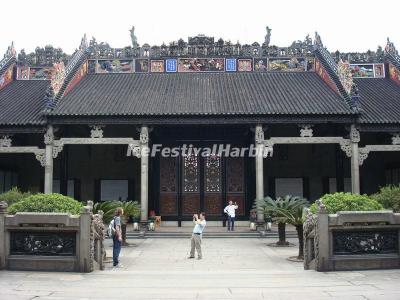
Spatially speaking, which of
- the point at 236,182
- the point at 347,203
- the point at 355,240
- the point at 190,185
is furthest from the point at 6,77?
the point at 355,240

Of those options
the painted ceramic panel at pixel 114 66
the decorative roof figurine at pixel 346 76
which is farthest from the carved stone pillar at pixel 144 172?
the decorative roof figurine at pixel 346 76

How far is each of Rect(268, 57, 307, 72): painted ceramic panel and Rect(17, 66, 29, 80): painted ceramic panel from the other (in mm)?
13666

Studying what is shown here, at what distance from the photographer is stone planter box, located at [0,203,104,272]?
10422mm

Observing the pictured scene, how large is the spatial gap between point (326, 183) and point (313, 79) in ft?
18.1

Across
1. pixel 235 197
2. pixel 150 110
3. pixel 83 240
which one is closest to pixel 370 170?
pixel 235 197

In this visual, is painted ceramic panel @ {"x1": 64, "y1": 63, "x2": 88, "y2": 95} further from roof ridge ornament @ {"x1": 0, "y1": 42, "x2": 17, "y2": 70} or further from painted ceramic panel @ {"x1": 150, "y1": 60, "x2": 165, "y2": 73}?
roof ridge ornament @ {"x1": 0, "y1": 42, "x2": 17, "y2": 70}

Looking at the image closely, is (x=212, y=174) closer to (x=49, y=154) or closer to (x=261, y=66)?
(x=261, y=66)

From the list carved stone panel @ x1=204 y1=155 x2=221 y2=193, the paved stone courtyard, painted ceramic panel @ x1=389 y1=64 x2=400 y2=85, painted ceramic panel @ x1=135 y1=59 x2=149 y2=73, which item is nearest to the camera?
the paved stone courtyard

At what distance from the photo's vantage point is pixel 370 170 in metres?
24.4

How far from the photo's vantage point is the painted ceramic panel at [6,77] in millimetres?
24655

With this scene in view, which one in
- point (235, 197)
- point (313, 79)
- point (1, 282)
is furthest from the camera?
point (313, 79)

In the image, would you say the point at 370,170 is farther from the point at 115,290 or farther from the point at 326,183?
the point at 115,290

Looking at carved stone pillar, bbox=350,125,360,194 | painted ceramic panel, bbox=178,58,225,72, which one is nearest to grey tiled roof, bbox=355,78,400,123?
carved stone pillar, bbox=350,125,360,194

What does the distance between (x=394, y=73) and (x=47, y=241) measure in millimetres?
21136
